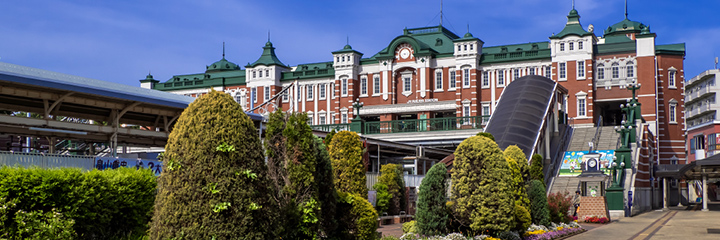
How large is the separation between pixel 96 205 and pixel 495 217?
34.6 feet

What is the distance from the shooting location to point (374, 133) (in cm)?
5491

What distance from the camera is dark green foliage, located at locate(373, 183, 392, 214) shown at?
81.5ft

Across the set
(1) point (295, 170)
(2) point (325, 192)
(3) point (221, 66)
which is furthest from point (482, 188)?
(3) point (221, 66)

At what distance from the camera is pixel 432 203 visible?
16609 mm

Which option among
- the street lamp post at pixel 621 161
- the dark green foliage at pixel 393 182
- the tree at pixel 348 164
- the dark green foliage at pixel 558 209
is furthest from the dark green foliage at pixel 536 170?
the tree at pixel 348 164

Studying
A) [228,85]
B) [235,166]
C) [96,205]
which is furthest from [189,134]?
[228,85]

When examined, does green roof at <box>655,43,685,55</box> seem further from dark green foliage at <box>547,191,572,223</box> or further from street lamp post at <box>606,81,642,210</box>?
dark green foliage at <box>547,191,572,223</box>

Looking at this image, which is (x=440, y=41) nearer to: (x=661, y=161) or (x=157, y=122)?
(x=661, y=161)

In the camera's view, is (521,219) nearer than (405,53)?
Yes

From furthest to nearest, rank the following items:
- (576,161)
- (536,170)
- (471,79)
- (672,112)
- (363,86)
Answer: (363,86) → (471,79) → (672,112) → (576,161) → (536,170)

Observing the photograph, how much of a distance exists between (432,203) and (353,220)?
156 inches

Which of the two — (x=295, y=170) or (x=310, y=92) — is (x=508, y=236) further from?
(x=310, y=92)

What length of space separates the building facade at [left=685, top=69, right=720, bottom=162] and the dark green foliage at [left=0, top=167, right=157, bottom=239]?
7568cm

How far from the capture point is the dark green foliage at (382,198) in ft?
81.5
